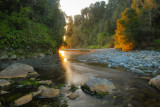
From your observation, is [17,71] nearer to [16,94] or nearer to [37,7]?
[16,94]

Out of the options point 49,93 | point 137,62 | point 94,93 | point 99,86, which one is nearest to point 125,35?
point 137,62

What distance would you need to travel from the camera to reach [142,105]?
303 centimetres

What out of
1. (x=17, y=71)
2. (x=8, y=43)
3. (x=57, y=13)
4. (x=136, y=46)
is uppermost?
(x=57, y=13)

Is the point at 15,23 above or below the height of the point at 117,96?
above

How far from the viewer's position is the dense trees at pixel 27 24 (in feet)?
50.0

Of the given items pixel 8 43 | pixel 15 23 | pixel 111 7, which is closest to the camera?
pixel 8 43

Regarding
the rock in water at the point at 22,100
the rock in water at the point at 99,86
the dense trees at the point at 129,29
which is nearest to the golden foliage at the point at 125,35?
the dense trees at the point at 129,29

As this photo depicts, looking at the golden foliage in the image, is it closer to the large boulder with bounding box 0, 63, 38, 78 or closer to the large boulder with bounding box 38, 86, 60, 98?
the large boulder with bounding box 0, 63, 38, 78

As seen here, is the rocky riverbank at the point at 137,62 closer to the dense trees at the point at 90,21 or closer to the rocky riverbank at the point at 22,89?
the rocky riverbank at the point at 22,89

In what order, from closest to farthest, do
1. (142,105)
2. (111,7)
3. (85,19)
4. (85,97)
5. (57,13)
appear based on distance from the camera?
(142,105) < (85,97) < (57,13) < (111,7) < (85,19)

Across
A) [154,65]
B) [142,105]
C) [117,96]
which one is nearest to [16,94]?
[117,96]

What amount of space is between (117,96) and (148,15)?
59.7 feet

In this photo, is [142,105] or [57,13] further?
[57,13]

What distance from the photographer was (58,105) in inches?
123
